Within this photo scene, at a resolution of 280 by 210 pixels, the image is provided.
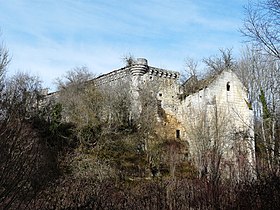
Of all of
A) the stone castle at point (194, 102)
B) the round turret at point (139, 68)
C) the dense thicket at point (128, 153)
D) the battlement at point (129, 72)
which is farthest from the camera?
the round turret at point (139, 68)

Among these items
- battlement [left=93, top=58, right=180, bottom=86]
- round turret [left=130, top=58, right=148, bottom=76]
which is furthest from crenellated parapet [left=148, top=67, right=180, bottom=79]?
round turret [left=130, top=58, right=148, bottom=76]

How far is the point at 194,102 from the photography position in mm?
34094

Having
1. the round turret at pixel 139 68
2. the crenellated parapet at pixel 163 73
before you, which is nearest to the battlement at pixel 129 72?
the round turret at pixel 139 68

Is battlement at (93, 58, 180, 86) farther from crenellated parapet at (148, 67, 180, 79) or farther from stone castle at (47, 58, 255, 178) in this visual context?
crenellated parapet at (148, 67, 180, 79)

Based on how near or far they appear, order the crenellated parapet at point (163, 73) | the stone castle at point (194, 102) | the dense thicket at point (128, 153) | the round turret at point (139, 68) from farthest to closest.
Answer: the crenellated parapet at point (163, 73), the round turret at point (139, 68), the stone castle at point (194, 102), the dense thicket at point (128, 153)

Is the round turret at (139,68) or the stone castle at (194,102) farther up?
the round turret at (139,68)

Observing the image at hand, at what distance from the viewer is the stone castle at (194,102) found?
103ft

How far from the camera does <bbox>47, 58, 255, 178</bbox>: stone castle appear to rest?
31.4 meters

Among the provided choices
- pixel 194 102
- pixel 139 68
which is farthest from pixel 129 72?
pixel 194 102

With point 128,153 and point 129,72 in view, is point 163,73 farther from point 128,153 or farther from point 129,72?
point 128,153

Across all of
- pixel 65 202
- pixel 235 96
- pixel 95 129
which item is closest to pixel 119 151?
pixel 95 129

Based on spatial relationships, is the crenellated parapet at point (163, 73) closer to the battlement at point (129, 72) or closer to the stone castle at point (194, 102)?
the stone castle at point (194, 102)

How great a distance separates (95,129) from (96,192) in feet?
41.8

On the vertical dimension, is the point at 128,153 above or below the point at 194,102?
below
